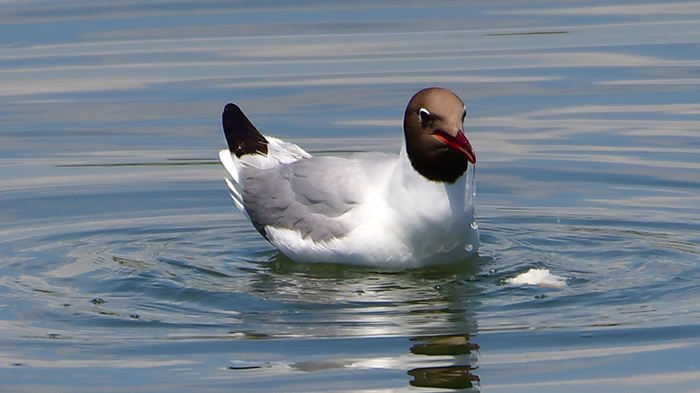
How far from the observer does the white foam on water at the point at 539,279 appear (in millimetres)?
8445

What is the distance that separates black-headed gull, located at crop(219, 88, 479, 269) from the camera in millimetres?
8656

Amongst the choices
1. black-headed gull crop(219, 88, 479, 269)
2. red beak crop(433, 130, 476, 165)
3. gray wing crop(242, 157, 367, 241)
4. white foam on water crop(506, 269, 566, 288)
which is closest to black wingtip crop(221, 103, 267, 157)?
gray wing crop(242, 157, 367, 241)

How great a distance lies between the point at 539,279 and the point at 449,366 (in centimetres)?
152

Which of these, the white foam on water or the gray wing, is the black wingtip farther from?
the white foam on water

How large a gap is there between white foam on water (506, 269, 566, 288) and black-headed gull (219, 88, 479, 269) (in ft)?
1.86

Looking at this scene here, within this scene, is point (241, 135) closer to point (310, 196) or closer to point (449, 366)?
point (310, 196)

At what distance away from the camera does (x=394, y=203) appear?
8836 mm

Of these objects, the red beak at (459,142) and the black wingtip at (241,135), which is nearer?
the red beak at (459,142)

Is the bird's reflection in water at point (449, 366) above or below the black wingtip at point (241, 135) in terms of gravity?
below

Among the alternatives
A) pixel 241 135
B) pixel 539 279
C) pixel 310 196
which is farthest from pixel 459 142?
pixel 241 135

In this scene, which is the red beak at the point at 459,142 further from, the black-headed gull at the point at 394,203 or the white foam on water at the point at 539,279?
the white foam on water at the point at 539,279

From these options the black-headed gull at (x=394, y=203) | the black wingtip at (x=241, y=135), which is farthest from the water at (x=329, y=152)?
the black wingtip at (x=241, y=135)

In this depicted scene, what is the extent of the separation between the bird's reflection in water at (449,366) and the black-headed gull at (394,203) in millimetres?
1285

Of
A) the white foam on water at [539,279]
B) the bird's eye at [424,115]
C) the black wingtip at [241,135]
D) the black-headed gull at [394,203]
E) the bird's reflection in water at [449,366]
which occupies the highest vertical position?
the black wingtip at [241,135]
